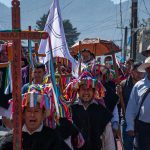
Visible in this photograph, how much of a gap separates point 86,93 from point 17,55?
8.47 feet

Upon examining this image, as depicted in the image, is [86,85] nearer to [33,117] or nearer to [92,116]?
[92,116]

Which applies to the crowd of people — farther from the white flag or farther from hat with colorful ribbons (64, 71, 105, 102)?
the white flag

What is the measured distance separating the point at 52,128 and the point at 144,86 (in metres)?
2.54

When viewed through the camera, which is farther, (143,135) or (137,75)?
(137,75)

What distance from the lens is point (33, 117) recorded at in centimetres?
488

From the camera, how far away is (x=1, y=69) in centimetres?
704

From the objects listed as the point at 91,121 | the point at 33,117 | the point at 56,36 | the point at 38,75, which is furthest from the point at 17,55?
the point at 38,75

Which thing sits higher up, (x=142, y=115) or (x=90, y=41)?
(x=90, y=41)

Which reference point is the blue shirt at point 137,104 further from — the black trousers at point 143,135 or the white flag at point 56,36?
the white flag at point 56,36

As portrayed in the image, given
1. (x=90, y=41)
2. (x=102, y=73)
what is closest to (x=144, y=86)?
(x=102, y=73)

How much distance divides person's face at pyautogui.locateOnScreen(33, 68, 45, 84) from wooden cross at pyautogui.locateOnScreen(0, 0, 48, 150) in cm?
356

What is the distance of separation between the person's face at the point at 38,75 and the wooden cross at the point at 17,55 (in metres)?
3.56

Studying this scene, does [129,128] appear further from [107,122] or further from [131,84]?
[131,84]

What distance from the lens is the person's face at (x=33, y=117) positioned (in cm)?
487
